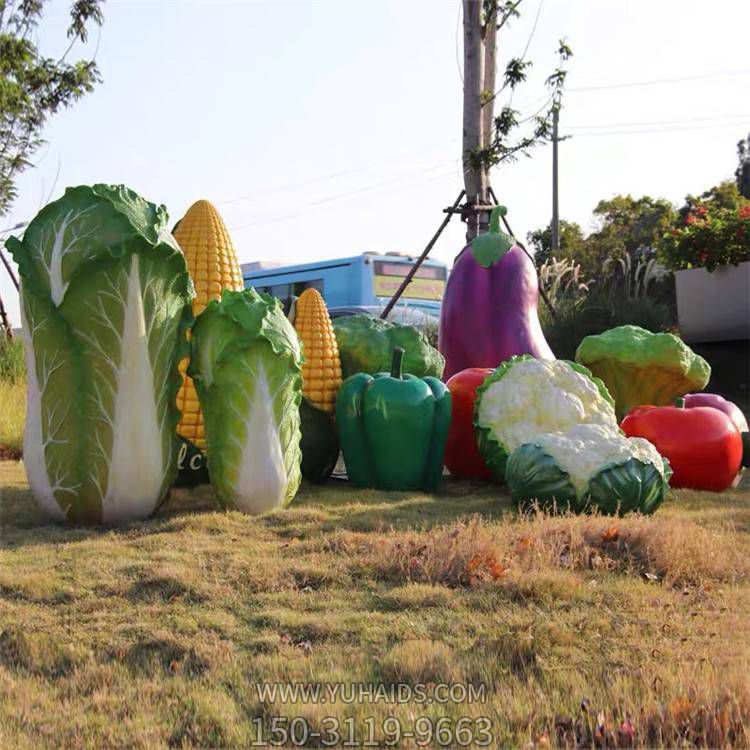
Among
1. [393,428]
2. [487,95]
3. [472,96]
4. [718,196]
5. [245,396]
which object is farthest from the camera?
[718,196]

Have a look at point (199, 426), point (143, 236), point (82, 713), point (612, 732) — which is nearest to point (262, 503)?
point (199, 426)

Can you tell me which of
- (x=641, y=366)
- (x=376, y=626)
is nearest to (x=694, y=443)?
(x=641, y=366)

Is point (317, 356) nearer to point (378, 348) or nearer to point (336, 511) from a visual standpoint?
point (378, 348)

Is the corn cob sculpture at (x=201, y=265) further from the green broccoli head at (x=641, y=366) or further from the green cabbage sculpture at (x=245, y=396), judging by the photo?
the green broccoli head at (x=641, y=366)

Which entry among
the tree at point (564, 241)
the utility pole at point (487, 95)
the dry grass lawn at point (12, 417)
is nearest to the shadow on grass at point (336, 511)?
the dry grass lawn at point (12, 417)

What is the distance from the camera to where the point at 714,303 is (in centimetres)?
1034

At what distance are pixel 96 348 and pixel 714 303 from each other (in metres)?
7.98

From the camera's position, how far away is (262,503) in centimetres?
430

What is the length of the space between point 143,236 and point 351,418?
1526mm

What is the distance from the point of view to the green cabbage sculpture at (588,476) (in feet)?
14.1

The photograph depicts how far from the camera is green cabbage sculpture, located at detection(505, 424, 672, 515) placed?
4.30m

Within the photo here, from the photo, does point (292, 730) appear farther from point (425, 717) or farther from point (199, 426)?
point (199, 426)

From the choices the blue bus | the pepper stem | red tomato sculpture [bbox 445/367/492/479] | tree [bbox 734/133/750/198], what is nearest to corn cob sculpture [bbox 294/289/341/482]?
the pepper stem

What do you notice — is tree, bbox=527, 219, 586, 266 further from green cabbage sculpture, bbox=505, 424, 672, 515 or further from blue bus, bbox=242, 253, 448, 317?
green cabbage sculpture, bbox=505, 424, 672, 515
